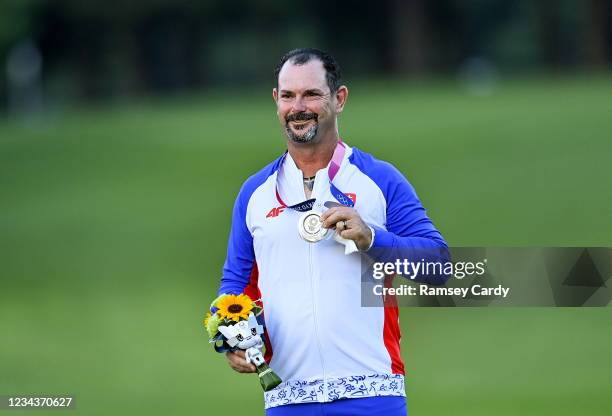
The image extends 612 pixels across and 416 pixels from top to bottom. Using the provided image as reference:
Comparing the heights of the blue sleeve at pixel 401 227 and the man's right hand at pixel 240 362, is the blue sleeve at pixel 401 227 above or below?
above

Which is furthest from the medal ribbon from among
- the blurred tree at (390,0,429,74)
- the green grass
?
the blurred tree at (390,0,429,74)

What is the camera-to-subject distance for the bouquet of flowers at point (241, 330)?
18.3 feet

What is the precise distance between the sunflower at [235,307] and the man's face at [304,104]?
0.67 meters

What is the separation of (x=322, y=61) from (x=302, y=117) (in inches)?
11.0

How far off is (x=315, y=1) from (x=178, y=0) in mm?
5792

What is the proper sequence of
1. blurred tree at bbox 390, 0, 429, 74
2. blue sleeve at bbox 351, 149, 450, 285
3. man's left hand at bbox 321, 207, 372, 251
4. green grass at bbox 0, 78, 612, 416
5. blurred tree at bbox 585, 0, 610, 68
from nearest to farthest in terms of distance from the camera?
1. man's left hand at bbox 321, 207, 372, 251
2. blue sleeve at bbox 351, 149, 450, 285
3. green grass at bbox 0, 78, 612, 416
4. blurred tree at bbox 585, 0, 610, 68
5. blurred tree at bbox 390, 0, 429, 74

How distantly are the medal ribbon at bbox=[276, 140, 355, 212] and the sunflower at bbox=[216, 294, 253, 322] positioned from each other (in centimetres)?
41

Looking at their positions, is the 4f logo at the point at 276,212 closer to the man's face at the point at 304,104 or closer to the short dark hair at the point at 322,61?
the man's face at the point at 304,104

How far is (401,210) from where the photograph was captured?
5.72 meters

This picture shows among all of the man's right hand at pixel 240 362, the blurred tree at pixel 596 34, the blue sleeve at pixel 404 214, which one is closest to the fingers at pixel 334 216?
the blue sleeve at pixel 404 214

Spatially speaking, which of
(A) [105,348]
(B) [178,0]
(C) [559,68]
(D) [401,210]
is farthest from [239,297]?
(B) [178,0]

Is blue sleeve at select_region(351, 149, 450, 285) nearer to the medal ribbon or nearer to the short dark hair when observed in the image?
the medal ribbon

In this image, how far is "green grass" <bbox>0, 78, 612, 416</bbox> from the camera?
54.9ft

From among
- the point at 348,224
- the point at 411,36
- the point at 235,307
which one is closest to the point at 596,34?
the point at 411,36
